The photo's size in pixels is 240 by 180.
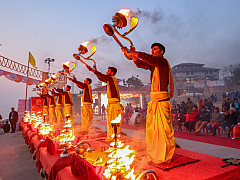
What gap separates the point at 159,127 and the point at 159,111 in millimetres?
285

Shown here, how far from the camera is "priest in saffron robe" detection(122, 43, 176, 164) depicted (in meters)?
2.72

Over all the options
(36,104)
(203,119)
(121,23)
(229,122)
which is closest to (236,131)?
(229,122)

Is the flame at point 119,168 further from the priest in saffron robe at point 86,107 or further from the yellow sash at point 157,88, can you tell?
the priest in saffron robe at point 86,107

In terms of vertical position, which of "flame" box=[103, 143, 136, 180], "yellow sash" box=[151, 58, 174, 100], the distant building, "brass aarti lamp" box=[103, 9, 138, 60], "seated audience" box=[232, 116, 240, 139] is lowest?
"seated audience" box=[232, 116, 240, 139]

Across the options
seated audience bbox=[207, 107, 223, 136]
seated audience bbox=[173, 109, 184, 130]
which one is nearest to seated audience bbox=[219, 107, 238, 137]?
seated audience bbox=[207, 107, 223, 136]

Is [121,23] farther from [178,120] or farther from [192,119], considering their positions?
[178,120]

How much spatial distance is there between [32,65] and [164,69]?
504 inches

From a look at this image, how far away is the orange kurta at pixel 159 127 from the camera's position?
2740 millimetres

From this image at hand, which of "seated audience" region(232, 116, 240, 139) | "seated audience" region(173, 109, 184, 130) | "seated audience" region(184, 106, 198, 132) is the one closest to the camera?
"seated audience" region(232, 116, 240, 139)

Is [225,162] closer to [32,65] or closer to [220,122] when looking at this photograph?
[220,122]

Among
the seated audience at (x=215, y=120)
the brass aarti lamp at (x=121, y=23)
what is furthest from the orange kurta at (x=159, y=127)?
the seated audience at (x=215, y=120)

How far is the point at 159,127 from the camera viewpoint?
2.84 meters

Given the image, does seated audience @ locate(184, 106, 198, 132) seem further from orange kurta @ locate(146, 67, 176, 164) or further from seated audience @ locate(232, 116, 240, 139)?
orange kurta @ locate(146, 67, 176, 164)

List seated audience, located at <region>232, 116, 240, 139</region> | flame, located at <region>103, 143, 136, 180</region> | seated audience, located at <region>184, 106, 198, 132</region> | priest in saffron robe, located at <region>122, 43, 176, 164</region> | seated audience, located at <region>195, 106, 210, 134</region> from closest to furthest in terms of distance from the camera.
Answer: flame, located at <region>103, 143, 136, 180</region>
priest in saffron robe, located at <region>122, 43, 176, 164</region>
seated audience, located at <region>232, 116, 240, 139</region>
seated audience, located at <region>195, 106, 210, 134</region>
seated audience, located at <region>184, 106, 198, 132</region>
